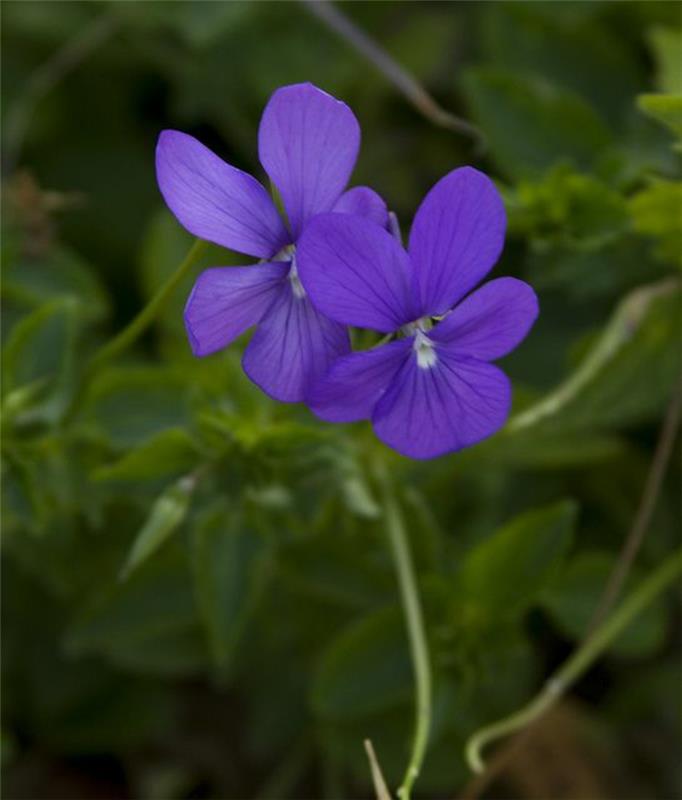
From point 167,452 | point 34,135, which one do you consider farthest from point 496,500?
point 34,135

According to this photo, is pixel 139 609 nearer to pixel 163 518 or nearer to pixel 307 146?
pixel 163 518

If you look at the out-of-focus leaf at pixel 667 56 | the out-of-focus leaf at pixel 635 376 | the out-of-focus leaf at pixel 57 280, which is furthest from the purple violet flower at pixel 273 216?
the out-of-focus leaf at pixel 667 56

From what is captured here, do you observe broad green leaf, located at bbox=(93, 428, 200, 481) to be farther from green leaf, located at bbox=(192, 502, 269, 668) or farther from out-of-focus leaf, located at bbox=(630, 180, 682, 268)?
out-of-focus leaf, located at bbox=(630, 180, 682, 268)

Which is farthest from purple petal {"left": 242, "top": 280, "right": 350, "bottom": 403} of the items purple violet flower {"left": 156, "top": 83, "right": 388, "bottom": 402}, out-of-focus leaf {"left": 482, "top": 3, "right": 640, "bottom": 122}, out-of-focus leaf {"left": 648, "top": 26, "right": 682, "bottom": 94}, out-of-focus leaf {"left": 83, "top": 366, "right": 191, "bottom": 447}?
out-of-focus leaf {"left": 482, "top": 3, "right": 640, "bottom": 122}

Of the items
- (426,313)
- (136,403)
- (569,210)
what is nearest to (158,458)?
(136,403)

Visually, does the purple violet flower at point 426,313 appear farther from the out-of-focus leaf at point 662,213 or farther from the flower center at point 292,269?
the out-of-focus leaf at point 662,213

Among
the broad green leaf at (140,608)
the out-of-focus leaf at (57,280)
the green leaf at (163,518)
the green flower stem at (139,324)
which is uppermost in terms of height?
the green flower stem at (139,324)
